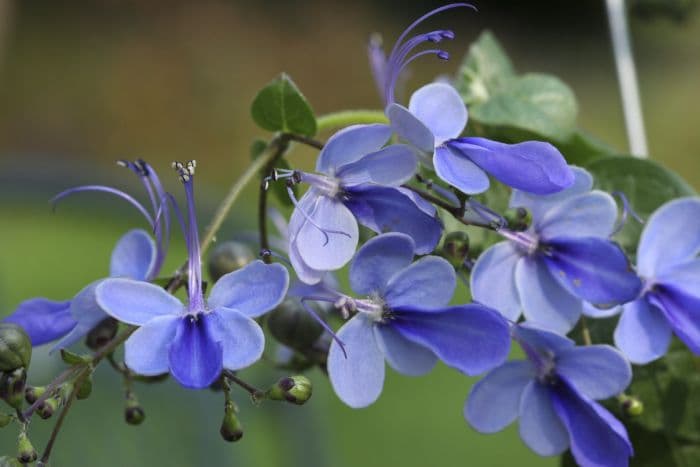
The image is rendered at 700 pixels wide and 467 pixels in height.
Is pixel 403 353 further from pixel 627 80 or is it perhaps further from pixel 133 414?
pixel 627 80

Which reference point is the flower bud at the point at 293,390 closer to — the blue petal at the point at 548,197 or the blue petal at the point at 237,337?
the blue petal at the point at 237,337

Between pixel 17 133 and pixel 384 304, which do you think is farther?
pixel 17 133

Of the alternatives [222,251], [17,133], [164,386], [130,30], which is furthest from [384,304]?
[130,30]

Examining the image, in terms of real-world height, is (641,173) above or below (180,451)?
above

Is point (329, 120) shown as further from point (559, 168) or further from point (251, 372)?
point (251, 372)

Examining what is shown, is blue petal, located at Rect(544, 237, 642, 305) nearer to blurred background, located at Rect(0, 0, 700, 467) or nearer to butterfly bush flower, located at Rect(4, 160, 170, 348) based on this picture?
butterfly bush flower, located at Rect(4, 160, 170, 348)

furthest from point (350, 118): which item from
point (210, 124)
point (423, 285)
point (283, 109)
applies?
point (210, 124)

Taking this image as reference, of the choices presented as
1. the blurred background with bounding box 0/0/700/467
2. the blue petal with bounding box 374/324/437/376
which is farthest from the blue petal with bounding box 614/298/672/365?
the blurred background with bounding box 0/0/700/467
